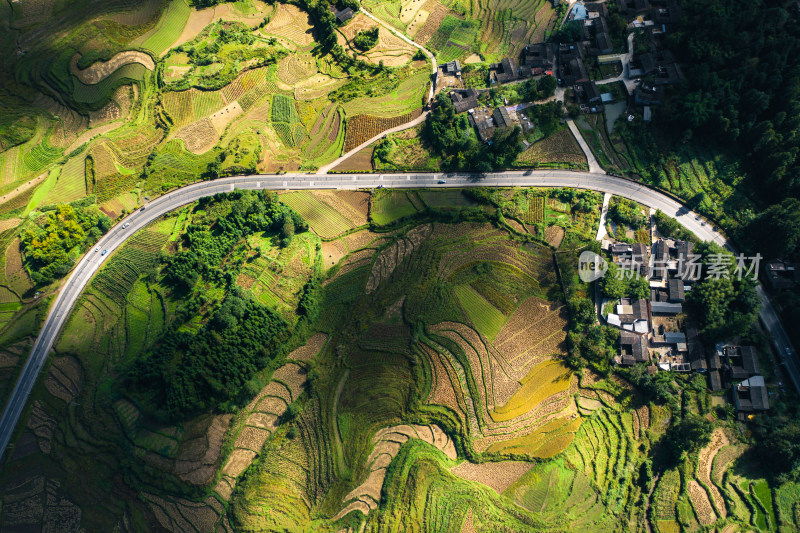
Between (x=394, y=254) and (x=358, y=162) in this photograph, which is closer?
(x=394, y=254)

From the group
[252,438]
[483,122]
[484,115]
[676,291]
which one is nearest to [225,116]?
[483,122]

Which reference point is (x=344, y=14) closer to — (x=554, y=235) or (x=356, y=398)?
(x=554, y=235)

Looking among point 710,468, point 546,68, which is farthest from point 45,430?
point 546,68

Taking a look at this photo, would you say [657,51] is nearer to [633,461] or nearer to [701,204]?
[701,204]

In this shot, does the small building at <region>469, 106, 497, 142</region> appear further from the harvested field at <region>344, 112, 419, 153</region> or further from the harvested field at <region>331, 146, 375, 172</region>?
the harvested field at <region>331, 146, 375, 172</region>

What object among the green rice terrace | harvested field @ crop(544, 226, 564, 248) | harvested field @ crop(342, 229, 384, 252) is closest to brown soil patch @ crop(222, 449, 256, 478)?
the green rice terrace

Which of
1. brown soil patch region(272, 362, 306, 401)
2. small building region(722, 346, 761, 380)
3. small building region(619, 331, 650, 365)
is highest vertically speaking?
brown soil patch region(272, 362, 306, 401)

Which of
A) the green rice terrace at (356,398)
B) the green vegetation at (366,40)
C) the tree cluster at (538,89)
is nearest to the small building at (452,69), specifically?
the tree cluster at (538,89)
